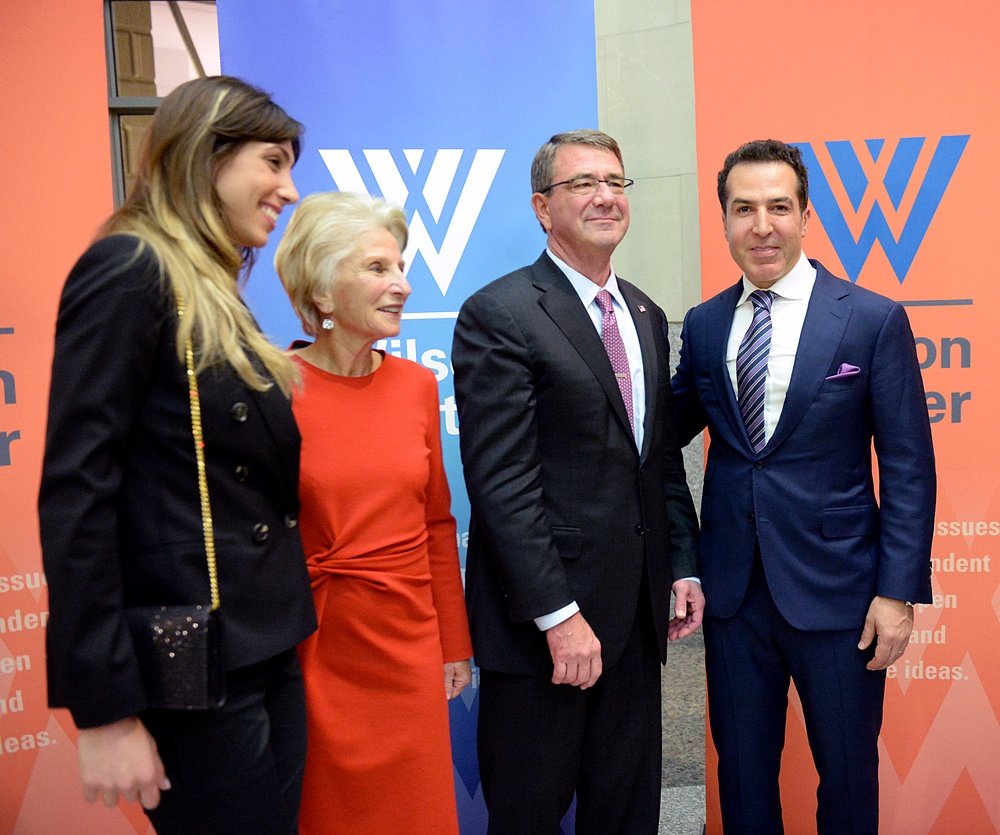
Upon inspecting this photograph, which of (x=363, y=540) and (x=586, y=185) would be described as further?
(x=586, y=185)

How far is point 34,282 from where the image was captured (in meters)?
2.56

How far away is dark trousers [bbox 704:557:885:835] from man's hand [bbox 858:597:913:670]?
1.3 inches

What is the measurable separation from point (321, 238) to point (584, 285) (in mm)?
662

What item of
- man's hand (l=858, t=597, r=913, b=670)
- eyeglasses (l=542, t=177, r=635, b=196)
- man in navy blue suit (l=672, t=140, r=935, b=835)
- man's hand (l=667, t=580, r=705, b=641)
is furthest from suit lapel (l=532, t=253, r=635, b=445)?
man's hand (l=858, t=597, r=913, b=670)

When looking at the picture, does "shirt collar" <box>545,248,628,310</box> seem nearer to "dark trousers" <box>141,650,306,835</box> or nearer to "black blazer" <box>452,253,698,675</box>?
"black blazer" <box>452,253,698,675</box>

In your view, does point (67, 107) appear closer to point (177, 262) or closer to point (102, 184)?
point (102, 184)

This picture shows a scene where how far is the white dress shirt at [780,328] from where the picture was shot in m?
2.21

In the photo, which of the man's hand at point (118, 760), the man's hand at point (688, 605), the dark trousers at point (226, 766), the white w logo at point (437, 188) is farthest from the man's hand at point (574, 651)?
the white w logo at point (437, 188)

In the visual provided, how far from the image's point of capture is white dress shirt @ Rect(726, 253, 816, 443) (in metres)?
2.21

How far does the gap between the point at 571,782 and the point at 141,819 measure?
141 centimetres

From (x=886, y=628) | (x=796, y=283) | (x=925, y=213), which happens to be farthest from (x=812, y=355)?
(x=925, y=213)

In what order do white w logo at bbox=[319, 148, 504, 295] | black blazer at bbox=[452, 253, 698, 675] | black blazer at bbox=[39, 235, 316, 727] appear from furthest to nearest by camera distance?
white w logo at bbox=[319, 148, 504, 295]
black blazer at bbox=[452, 253, 698, 675]
black blazer at bbox=[39, 235, 316, 727]

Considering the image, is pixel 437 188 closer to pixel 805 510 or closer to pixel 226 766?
pixel 805 510

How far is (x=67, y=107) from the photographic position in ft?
8.39
